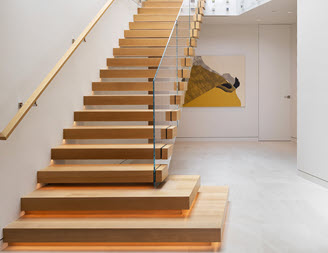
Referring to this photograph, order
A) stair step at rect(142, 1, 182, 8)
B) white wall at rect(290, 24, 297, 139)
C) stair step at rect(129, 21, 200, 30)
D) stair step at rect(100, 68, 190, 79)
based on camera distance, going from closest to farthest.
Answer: stair step at rect(100, 68, 190, 79)
stair step at rect(129, 21, 200, 30)
stair step at rect(142, 1, 182, 8)
white wall at rect(290, 24, 297, 139)

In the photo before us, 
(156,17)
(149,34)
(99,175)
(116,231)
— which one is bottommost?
(116,231)

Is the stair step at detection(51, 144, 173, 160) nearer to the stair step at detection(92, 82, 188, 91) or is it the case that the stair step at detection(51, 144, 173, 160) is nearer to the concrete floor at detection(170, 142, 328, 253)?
the concrete floor at detection(170, 142, 328, 253)

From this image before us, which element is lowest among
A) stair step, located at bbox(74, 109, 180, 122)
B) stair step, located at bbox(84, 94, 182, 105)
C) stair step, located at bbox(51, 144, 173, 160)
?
stair step, located at bbox(51, 144, 173, 160)

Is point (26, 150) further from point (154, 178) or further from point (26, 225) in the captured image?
point (154, 178)

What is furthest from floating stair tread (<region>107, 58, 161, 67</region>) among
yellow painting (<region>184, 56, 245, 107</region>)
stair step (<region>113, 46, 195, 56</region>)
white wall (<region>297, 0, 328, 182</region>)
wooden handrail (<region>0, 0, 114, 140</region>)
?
yellow painting (<region>184, 56, 245, 107</region>)

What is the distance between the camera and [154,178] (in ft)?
15.1

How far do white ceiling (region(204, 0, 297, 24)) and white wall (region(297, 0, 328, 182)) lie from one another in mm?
2782

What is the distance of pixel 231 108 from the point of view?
40.5ft

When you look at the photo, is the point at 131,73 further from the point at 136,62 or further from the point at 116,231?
the point at 116,231


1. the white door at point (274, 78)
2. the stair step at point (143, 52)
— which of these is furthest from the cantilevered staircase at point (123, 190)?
the white door at point (274, 78)

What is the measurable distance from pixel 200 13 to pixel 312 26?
3708 millimetres

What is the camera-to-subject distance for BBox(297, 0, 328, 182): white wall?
20.4ft

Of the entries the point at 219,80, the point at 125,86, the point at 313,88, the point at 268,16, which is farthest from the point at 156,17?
the point at 313,88

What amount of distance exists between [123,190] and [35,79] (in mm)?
1436
